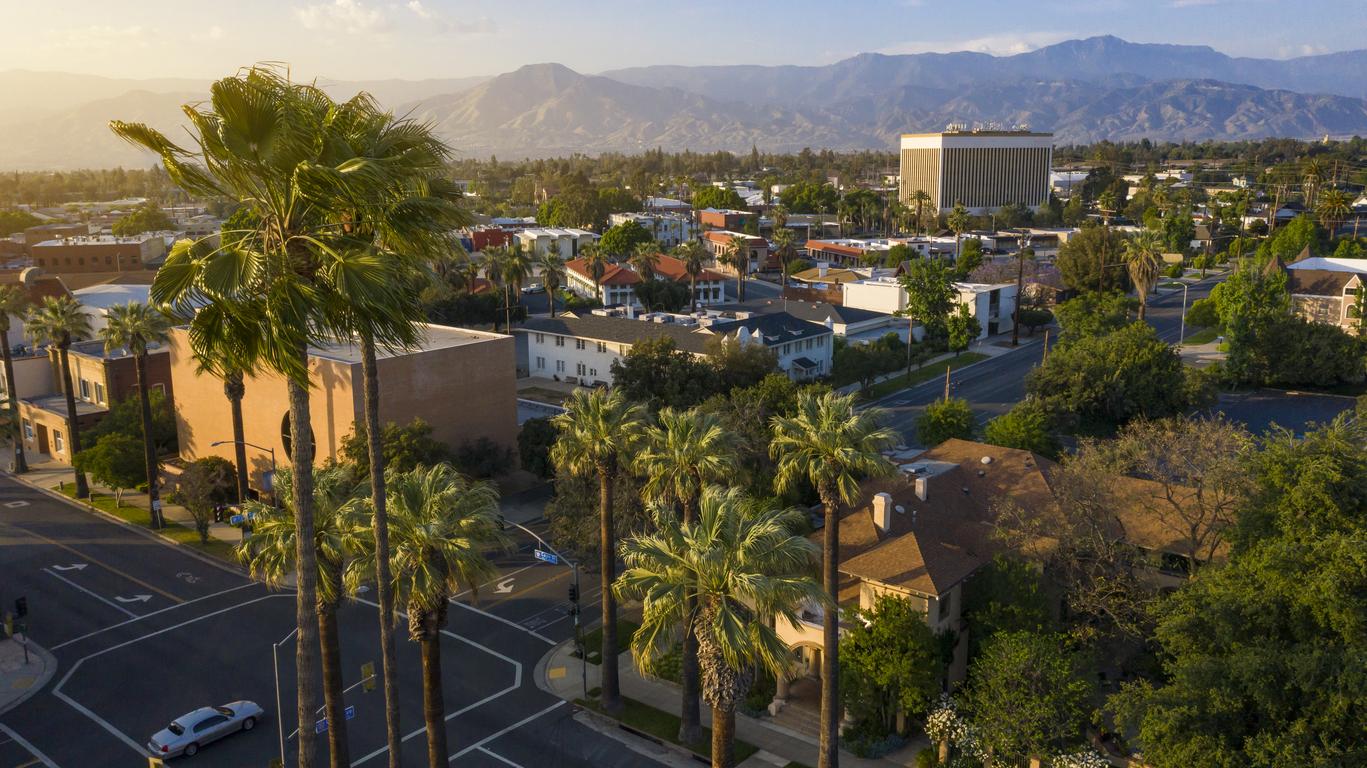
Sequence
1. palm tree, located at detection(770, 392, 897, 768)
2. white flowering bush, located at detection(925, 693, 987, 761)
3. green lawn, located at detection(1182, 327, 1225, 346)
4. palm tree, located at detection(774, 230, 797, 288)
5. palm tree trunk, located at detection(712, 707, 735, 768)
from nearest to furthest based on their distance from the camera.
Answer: palm tree trunk, located at detection(712, 707, 735, 768)
palm tree, located at detection(770, 392, 897, 768)
white flowering bush, located at detection(925, 693, 987, 761)
green lawn, located at detection(1182, 327, 1225, 346)
palm tree, located at detection(774, 230, 797, 288)

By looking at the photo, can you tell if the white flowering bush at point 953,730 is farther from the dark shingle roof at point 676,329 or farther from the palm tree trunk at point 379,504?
the dark shingle roof at point 676,329

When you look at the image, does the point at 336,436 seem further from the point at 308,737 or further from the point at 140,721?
the point at 308,737

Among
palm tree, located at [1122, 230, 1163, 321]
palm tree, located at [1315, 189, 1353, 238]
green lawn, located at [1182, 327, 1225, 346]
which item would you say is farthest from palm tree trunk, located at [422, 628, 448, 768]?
palm tree, located at [1315, 189, 1353, 238]

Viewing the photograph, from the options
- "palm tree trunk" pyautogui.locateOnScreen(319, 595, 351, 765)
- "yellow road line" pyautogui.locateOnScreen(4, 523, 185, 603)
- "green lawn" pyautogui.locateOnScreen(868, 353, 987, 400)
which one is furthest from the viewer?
"green lawn" pyautogui.locateOnScreen(868, 353, 987, 400)

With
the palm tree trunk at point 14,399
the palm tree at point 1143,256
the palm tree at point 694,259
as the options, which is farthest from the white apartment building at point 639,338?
the palm tree trunk at point 14,399

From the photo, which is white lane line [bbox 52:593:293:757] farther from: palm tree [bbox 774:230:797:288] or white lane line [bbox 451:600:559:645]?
palm tree [bbox 774:230:797:288]

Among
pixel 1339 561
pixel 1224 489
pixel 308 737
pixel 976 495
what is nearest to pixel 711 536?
pixel 308 737
